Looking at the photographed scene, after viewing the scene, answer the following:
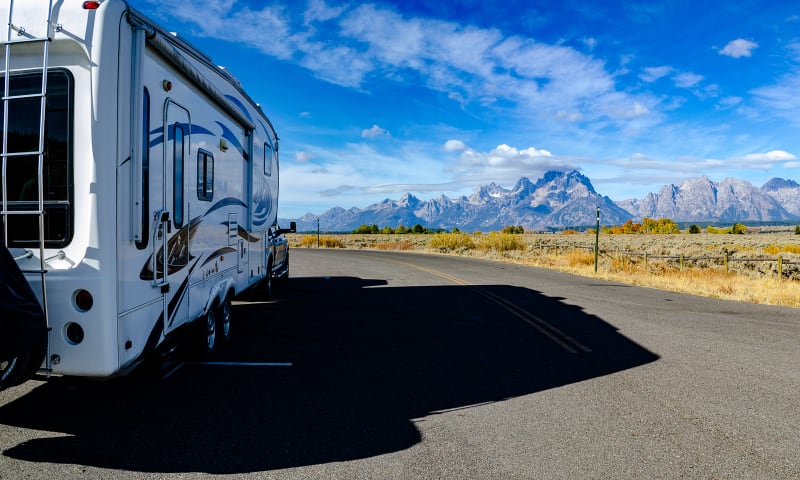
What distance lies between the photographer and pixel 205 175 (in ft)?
19.4

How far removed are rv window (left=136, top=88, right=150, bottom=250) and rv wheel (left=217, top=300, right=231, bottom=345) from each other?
2710 mm

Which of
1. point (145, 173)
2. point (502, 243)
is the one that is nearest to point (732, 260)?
point (502, 243)

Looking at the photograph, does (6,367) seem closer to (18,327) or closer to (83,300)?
(18,327)

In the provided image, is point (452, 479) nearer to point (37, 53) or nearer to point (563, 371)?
point (563, 371)

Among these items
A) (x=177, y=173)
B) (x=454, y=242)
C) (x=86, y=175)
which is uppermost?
(x=177, y=173)

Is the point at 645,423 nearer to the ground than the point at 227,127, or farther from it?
Result: nearer to the ground

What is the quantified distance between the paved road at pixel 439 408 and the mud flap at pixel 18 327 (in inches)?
26.7

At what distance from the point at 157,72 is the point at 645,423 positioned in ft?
17.7

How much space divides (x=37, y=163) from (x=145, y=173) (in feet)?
2.43

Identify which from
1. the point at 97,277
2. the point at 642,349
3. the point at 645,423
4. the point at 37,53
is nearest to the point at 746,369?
the point at 642,349

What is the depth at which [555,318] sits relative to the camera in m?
9.83

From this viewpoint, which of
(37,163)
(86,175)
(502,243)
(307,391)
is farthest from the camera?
(502,243)

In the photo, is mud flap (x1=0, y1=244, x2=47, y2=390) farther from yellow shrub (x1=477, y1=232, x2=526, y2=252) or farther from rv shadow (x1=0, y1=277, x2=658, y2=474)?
yellow shrub (x1=477, y1=232, x2=526, y2=252)

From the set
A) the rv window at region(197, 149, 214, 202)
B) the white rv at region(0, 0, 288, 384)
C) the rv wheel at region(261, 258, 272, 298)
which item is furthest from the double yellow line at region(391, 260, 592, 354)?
the white rv at region(0, 0, 288, 384)
